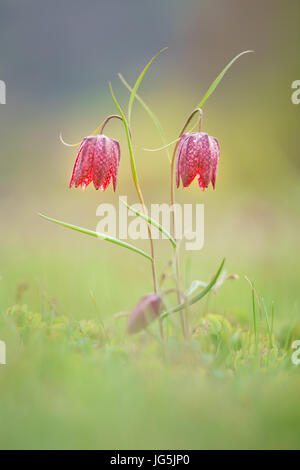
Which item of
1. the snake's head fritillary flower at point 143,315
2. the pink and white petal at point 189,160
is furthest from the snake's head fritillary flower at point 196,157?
the snake's head fritillary flower at point 143,315

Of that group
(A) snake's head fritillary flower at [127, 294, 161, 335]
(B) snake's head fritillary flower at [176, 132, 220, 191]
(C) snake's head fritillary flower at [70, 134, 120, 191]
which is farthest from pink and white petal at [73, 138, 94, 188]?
(A) snake's head fritillary flower at [127, 294, 161, 335]

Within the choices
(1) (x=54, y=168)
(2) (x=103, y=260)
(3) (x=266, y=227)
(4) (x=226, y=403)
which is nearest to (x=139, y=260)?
(2) (x=103, y=260)

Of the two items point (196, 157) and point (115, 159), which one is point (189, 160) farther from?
point (115, 159)

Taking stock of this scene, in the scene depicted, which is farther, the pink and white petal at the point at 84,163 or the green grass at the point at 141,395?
the pink and white petal at the point at 84,163

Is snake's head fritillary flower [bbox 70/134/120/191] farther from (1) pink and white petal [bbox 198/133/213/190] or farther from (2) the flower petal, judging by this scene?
(1) pink and white petal [bbox 198/133/213/190]

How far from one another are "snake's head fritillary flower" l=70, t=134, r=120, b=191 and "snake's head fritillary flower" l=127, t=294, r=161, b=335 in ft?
0.73

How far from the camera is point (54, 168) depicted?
2.85 m

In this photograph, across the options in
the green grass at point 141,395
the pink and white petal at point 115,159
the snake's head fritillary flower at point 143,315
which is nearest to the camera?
the green grass at point 141,395

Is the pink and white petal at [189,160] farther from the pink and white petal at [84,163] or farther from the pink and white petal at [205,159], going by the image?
the pink and white petal at [84,163]

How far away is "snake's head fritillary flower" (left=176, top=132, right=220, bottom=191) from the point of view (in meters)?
0.86

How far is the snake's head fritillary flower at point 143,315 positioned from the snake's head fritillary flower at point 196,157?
21 cm

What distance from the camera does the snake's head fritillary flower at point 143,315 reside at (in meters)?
0.79

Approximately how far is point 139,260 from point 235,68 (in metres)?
1.73
